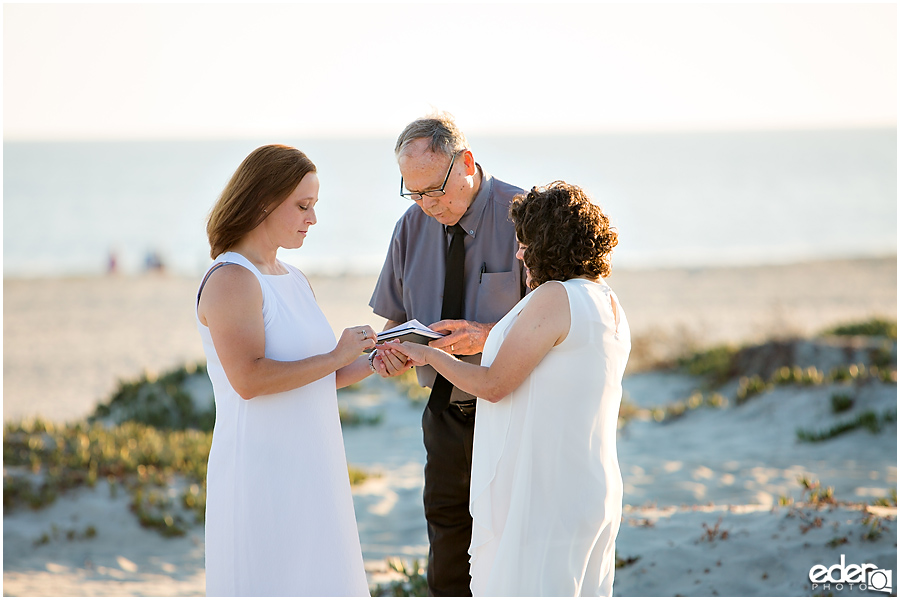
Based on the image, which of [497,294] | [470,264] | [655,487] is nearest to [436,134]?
[470,264]

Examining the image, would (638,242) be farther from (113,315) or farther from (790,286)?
(113,315)

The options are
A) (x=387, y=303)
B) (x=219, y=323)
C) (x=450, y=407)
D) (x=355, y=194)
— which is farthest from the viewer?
(x=355, y=194)

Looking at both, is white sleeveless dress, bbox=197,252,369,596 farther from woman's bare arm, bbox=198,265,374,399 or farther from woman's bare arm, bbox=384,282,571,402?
woman's bare arm, bbox=384,282,571,402

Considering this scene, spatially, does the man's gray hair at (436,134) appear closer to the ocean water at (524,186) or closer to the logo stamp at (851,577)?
the logo stamp at (851,577)

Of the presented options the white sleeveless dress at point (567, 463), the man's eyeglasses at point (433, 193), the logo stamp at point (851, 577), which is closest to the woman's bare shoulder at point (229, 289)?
the white sleeveless dress at point (567, 463)

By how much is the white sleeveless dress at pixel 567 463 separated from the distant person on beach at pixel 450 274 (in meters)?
0.93

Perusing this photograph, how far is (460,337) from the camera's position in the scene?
12.4 ft

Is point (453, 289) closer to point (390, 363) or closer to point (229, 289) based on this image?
point (390, 363)

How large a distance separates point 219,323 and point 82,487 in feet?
15.0

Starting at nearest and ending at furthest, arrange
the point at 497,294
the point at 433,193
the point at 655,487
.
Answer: the point at 433,193
the point at 497,294
the point at 655,487

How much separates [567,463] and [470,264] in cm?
145

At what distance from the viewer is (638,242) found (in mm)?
39781

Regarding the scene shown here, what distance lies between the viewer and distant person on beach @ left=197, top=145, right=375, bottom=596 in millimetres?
3082

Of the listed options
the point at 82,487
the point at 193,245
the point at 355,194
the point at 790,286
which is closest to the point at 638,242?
the point at 790,286
